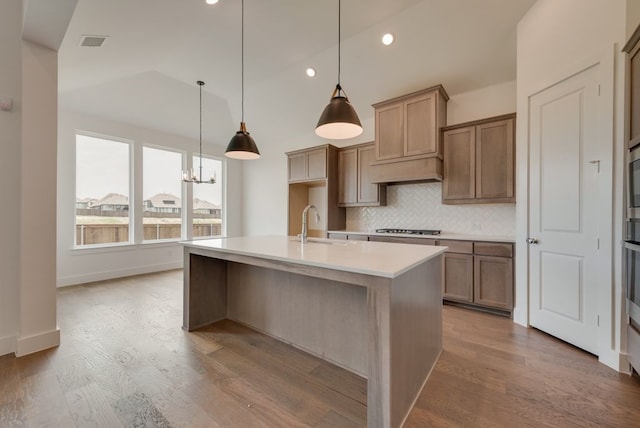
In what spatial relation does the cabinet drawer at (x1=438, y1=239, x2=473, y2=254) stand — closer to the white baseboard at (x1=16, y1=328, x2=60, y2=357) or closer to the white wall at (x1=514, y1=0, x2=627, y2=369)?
the white wall at (x1=514, y1=0, x2=627, y2=369)

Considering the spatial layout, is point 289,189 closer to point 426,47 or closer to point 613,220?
point 426,47

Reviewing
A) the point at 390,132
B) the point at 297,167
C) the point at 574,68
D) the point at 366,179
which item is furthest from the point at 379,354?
the point at 297,167

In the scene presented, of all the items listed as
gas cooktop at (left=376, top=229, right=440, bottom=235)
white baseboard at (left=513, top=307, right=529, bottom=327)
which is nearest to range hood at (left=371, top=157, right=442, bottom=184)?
gas cooktop at (left=376, top=229, right=440, bottom=235)

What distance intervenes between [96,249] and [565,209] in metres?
6.46

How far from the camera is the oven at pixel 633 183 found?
178cm

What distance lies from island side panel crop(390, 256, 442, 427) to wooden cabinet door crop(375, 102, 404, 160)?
2048 millimetres

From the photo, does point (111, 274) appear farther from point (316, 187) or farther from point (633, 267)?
point (633, 267)

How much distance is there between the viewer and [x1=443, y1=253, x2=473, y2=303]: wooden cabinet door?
320cm

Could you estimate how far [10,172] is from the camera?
221cm

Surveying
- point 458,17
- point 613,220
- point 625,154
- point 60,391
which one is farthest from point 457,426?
point 458,17

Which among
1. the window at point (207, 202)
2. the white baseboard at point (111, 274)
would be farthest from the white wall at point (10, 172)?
the window at point (207, 202)

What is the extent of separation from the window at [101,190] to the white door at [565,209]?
6.24m

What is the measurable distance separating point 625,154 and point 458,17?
2.12m

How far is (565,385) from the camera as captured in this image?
5.88ft
